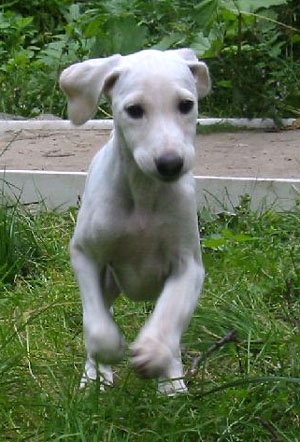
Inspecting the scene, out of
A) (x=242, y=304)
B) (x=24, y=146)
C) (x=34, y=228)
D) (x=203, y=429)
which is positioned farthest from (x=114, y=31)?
(x=203, y=429)

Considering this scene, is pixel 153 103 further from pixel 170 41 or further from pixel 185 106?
pixel 170 41

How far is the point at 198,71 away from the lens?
3.57 m

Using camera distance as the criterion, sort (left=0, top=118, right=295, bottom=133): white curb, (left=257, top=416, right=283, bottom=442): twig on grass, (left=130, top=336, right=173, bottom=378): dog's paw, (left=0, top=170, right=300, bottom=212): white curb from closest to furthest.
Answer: (left=130, top=336, right=173, bottom=378): dog's paw
(left=257, top=416, right=283, bottom=442): twig on grass
(left=0, top=170, right=300, bottom=212): white curb
(left=0, top=118, right=295, bottom=133): white curb

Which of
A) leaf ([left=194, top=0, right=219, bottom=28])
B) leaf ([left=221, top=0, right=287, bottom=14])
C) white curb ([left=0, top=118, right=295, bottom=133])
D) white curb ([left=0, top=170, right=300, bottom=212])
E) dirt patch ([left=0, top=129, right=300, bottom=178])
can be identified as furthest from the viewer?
white curb ([left=0, top=118, right=295, bottom=133])

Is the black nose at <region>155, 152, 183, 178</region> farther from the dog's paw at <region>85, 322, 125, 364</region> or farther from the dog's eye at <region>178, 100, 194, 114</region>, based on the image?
the dog's paw at <region>85, 322, 125, 364</region>

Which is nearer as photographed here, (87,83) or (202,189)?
(87,83)

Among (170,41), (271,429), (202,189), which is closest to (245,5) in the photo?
(170,41)

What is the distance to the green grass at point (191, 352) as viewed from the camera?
3291 mm

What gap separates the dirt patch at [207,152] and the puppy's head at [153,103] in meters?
2.54

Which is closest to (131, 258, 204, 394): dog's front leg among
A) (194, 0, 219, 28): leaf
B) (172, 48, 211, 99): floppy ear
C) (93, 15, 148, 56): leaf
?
(172, 48, 211, 99): floppy ear

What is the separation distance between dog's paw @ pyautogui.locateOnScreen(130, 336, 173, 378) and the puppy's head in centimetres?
45

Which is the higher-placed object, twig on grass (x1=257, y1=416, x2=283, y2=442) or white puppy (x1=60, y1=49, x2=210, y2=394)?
white puppy (x1=60, y1=49, x2=210, y2=394)

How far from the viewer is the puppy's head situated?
3156 mm

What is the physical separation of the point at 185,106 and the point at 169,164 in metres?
0.23
